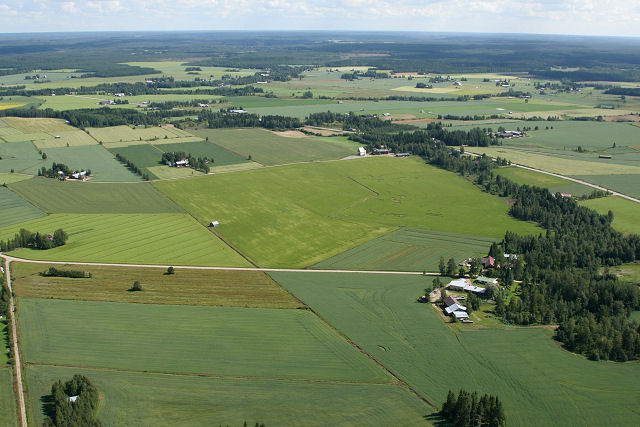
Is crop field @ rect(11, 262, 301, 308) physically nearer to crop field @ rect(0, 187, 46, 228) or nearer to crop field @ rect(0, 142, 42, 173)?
crop field @ rect(0, 187, 46, 228)

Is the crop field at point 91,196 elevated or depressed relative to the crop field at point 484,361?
elevated

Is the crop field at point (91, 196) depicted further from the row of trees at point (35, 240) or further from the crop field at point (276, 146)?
the crop field at point (276, 146)

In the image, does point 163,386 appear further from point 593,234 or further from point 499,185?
point 499,185

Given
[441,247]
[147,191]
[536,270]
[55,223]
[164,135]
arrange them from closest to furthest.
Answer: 1. [536,270]
2. [441,247]
3. [55,223]
4. [147,191]
5. [164,135]

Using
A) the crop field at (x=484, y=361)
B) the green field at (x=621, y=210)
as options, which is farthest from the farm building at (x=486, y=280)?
the green field at (x=621, y=210)

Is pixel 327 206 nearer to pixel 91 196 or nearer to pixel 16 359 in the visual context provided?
pixel 91 196

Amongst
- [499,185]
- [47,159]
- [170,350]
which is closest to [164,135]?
[47,159]
